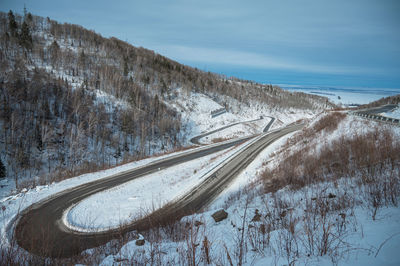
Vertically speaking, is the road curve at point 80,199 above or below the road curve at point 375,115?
below

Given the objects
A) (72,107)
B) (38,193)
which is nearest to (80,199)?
(38,193)

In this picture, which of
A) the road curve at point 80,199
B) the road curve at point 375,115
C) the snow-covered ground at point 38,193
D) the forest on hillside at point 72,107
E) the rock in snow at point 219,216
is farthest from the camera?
the forest on hillside at point 72,107

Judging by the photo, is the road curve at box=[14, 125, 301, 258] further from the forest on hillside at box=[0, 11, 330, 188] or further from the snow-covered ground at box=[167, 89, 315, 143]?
the snow-covered ground at box=[167, 89, 315, 143]

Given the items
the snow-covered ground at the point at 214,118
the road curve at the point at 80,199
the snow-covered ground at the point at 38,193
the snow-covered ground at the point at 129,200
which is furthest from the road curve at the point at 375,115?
the snow-covered ground at the point at 214,118

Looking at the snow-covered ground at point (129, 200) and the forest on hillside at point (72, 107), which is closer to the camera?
the snow-covered ground at point (129, 200)

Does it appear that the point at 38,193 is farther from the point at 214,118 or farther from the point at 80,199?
the point at 214,118

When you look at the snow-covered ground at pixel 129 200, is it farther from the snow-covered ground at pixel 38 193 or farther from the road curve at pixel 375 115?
the road curve at pixel 375 115

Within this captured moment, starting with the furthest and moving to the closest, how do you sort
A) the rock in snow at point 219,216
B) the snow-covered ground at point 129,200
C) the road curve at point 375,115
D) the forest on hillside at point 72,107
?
the forest on hillside at point 72,107 → the road curve at point 375,115 → the snow-covered ground at point 129,200 → the rock in snow at point 219,216

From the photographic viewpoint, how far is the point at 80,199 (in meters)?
15.9

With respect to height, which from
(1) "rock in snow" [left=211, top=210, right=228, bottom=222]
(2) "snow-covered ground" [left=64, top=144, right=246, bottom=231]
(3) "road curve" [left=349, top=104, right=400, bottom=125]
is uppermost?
(3) "road curve" [left=349, top=104, right=400, bottom=125]

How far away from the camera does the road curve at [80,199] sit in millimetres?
9672

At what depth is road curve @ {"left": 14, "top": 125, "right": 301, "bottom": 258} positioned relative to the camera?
9672mm

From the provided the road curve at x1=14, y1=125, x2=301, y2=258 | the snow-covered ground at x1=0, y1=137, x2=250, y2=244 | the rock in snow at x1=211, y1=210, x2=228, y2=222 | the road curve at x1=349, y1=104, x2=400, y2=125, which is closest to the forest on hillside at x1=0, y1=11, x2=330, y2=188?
the snow-covered ground at x1=0, y1=137, x2=250, y2=244

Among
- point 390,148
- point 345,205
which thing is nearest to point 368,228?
point 345,205
